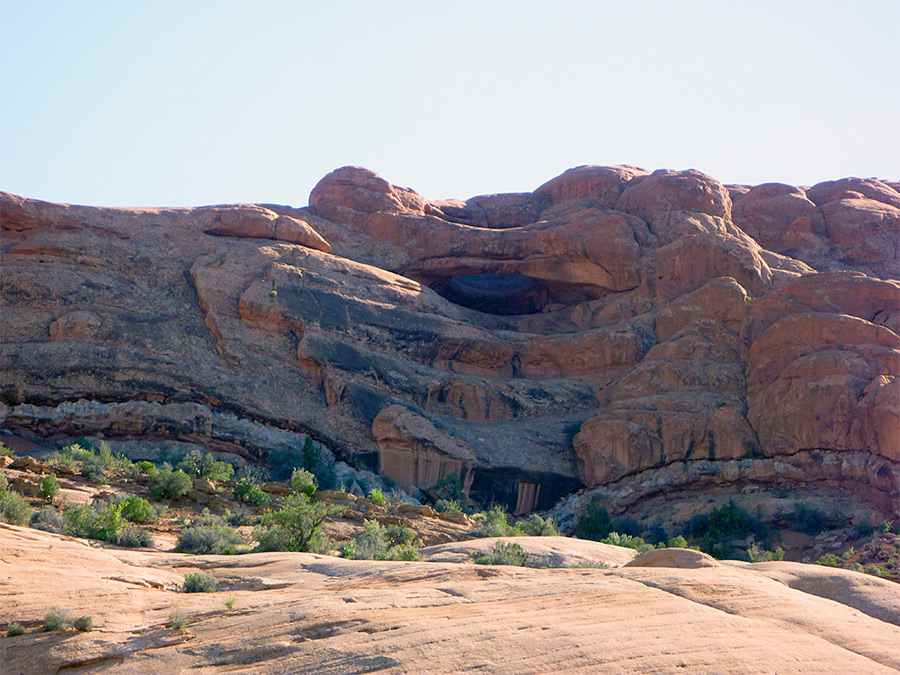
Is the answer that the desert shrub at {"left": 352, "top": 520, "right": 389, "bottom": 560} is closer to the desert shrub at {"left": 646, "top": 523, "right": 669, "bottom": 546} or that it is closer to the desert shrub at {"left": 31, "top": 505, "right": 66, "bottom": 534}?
the desert shrub at {"left": 31, "top": 505, "right": 66, "bottom": 534}

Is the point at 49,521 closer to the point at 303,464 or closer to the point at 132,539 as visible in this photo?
the point at 132,539

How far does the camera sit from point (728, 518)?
29.1 m

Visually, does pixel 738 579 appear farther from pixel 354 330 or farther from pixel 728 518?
pixel 354 330

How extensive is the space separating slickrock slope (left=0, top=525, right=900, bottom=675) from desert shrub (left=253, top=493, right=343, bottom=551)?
3.84m

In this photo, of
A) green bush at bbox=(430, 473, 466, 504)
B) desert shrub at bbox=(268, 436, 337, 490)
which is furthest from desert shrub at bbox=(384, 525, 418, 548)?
green bush at bbox=(430, 473, 466, 504)

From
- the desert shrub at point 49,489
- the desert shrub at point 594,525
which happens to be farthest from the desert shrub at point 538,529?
the desert shrub at point 49,489

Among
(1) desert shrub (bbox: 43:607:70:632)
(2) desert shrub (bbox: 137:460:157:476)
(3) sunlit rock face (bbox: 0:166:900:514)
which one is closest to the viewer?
(1) desert shrub (bbox: 43:607:70:632)

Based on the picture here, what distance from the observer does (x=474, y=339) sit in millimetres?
37438

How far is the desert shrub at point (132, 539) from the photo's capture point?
14117 mm

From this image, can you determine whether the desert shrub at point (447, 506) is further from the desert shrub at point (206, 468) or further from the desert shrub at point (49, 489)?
the desert shrub at point (49, 489)

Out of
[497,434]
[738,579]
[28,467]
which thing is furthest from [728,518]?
[28,467]

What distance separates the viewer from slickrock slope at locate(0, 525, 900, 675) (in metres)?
7.50

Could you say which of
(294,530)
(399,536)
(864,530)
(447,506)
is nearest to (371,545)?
(294,530)

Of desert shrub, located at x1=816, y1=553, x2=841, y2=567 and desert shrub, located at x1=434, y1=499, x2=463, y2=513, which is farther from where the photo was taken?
desert shrub, located at x1=434, y1=499, x2=463, y2=513
